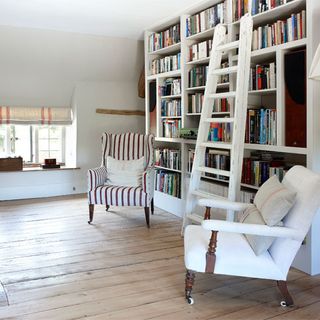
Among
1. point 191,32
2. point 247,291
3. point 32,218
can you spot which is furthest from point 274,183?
point 32,218

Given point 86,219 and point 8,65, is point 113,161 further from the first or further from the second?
point 8,65

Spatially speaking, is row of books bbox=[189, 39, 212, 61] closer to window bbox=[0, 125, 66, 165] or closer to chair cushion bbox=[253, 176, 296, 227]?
chair cushion bbox=[253, 176, 296, 227]

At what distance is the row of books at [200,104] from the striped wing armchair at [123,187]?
66 centimetres

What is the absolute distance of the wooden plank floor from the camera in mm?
2516

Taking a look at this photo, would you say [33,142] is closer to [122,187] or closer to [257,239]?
[122,187]

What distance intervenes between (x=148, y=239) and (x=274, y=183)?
167cm

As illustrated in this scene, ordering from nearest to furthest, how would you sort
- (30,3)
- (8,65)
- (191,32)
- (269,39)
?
(269,39)
(30,3)
(191,32)
(8,65)

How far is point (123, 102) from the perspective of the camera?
22.0 feet

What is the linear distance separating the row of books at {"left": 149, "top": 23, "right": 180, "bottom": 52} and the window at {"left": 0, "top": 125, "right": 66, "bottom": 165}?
2137 millimetres

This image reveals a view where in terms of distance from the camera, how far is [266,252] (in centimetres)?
260

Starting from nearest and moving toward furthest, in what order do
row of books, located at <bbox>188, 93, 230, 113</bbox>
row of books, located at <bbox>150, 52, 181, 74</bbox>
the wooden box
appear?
row of books, located at <bbox>188, 93, 230, 113</bbox>
row of books, located at <bbox>150, 52, 181, 74</bbox>
the wooden box

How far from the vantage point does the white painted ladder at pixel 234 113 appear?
11.5ft

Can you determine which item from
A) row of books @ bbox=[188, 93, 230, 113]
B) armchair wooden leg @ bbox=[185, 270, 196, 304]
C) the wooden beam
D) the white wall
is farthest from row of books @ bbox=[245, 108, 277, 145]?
the wooden beam

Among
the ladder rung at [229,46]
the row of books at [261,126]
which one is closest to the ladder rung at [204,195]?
the row of books at [261,126]
